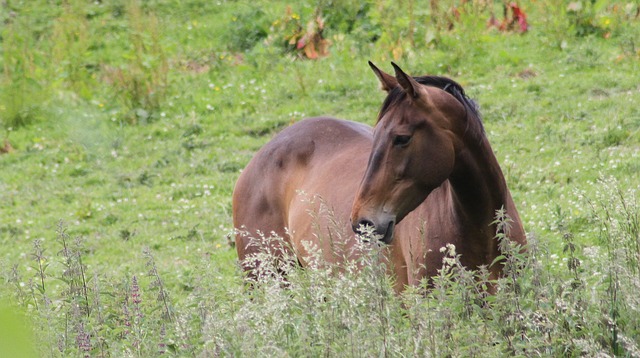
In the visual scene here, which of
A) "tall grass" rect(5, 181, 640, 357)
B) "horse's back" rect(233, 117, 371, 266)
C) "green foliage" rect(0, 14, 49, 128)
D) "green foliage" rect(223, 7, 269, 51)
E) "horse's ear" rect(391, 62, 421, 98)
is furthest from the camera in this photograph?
"green foliage" rect(223, 7, 269, 51)

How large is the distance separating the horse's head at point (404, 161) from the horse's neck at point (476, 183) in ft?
0.35

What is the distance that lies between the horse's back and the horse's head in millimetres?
1449

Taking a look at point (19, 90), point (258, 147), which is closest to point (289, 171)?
point (258, 147)

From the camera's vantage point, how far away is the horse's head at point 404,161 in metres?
4.11

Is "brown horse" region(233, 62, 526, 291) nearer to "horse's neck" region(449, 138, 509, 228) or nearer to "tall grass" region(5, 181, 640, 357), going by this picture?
"horse's neck" region(449, 138, 509, 228)

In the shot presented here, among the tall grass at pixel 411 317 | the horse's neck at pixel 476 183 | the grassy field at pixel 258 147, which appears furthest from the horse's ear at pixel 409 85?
the grassy field at pixel 258 147

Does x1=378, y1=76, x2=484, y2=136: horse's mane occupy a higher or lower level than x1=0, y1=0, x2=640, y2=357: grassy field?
higher

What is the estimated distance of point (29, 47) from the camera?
13.5m

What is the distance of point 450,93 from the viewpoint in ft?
14.3

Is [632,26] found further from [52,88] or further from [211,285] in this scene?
[211,285]

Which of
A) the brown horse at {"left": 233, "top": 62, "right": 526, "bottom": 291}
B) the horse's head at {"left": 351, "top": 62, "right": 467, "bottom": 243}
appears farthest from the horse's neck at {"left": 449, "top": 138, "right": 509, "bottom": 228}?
the horse's head at {"left": 351, "top": 62, "right": 467, "bottom": 243}

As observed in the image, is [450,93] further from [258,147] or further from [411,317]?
[258,147]

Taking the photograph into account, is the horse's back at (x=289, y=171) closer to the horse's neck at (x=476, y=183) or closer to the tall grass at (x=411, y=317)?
the horse's neck at (x=476, y=183)

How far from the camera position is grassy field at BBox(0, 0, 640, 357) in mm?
3109
